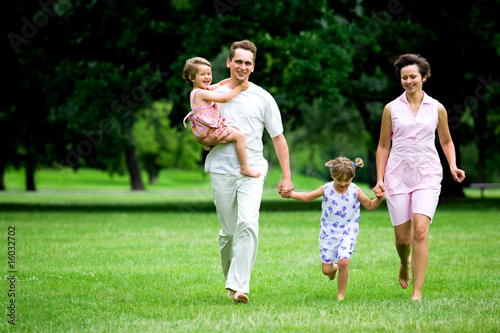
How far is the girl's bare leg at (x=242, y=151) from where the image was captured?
6480 mm

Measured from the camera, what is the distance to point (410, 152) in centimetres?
670

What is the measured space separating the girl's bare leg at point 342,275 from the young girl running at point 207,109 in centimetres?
112

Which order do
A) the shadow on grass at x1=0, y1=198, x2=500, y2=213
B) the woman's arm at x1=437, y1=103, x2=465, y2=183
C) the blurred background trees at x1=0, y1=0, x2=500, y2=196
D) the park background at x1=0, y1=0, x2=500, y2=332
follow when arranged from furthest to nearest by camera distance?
the shadow on grass at x1=0, y1=198, x2=500, y2=213 → the blurred background trees at x1=0, y1=0, x2=500, y2=196 → the woman's arm at x1=437, y1=103, x2=465, y2=183 → the park background at x1=0, y1=0, x2=500, y2=332

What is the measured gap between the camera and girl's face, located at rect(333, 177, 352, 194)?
6.62 metres

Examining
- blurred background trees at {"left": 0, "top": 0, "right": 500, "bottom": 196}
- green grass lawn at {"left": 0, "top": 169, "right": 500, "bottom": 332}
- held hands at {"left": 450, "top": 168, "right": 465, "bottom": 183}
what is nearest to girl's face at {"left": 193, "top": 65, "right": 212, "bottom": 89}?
green grass lawn at {"left": 0, "top": 169, "right": 500, "bottom": 332}

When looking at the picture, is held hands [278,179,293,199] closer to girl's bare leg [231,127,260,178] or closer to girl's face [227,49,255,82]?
girl's bare leg [231,127,260,178]

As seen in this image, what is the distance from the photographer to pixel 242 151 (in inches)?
257

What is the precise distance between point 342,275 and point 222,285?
162 centimetres

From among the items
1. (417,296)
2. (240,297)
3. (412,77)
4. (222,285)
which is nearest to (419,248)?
(417,296)

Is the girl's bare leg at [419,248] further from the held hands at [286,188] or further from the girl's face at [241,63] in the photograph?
the girl's face at [241,63]

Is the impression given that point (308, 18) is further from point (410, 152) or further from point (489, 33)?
point (410, 152)

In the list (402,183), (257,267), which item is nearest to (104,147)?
(257,267)

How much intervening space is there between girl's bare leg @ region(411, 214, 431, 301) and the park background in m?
0.22

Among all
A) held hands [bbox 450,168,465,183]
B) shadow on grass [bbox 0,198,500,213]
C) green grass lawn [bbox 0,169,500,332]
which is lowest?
shadow on grass [bbox 0,198,500,213]
